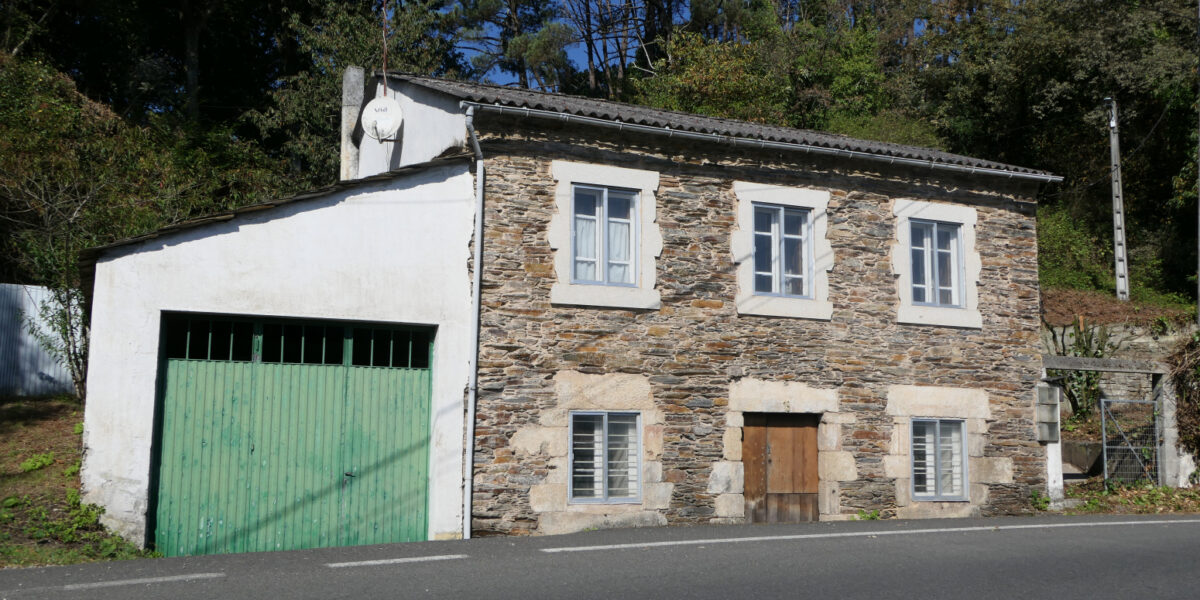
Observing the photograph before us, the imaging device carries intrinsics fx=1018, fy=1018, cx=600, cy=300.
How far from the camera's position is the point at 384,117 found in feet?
47.8

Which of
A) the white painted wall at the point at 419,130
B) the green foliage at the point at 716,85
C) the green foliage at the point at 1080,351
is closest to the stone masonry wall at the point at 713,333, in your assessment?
the white painted wall at the point at 419,130

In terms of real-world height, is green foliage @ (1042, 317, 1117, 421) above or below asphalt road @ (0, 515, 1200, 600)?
above

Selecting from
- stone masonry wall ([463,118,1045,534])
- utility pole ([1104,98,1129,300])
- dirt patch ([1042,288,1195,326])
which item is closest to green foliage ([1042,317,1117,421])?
dirt patch ([1042,288,1195,326])

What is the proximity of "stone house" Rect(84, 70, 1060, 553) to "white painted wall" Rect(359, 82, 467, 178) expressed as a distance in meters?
Answer: 0.06

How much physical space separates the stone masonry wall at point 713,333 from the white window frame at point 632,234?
10cm

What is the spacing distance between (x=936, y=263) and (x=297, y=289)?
8838mm

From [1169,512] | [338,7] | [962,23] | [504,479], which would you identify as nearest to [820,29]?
[962,23]

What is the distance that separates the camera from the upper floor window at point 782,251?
1343 cm

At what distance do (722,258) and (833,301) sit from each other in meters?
1.76

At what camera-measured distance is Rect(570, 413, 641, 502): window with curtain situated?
39.3 ft

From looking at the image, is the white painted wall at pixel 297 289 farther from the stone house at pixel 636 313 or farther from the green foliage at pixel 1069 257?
the green foliage at pixel 1069 257

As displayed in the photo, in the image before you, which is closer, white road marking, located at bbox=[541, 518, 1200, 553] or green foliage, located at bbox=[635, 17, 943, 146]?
white road marking, located at bbox=[541, 518, 1200, 553]

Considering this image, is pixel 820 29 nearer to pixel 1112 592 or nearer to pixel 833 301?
pixel 833 301

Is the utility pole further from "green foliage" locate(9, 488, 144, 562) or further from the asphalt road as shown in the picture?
"green foliage" locate(9, 488, 144, 562)
